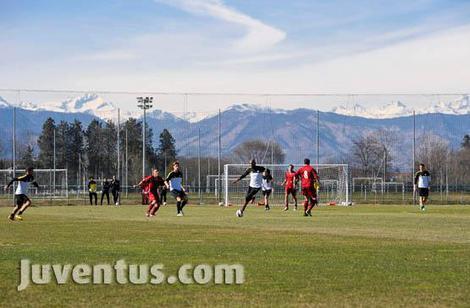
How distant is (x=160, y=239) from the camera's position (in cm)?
2069

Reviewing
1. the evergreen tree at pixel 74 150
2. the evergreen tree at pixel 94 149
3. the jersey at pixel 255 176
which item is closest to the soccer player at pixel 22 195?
the jersey at pixel 255 176

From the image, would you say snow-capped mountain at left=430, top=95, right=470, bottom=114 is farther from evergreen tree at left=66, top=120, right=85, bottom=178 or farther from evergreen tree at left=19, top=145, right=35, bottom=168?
evergreen tree at left=19, top=145, right=35, bottom=168

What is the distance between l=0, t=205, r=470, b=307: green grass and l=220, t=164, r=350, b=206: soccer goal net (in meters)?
36.5

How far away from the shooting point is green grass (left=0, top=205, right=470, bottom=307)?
434 inches

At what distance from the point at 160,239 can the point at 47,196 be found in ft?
173

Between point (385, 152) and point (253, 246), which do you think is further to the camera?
point (385, 152)

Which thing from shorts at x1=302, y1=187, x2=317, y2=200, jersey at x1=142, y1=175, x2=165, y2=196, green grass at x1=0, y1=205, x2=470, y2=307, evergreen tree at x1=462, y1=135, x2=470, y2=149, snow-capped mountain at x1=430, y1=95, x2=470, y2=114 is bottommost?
green grass at x1=0, y1=205, x2=470, y2=307

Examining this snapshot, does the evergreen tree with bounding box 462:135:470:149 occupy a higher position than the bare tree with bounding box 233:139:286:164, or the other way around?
the evergreen tree with bounding box 462:135:470:149

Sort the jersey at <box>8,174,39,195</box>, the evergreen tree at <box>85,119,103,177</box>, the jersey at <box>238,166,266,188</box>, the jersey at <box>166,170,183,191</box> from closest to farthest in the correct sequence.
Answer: the jersey at <box>8,174,39,195</box> < the jersey at <box>238,166,266,188</box> < the jersey at <box>166,170,183,191</box> < the evergreen tree at <box>85,119,103,177</box>

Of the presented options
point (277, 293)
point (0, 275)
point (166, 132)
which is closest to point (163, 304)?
point (277, 293)

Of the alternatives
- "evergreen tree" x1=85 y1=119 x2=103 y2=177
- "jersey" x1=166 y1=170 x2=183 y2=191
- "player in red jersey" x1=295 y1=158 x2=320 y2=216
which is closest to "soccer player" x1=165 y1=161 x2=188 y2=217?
"jersey" x1=166 y1=170 x2=183 y2=191

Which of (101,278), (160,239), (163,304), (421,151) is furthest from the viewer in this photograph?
(421,151)

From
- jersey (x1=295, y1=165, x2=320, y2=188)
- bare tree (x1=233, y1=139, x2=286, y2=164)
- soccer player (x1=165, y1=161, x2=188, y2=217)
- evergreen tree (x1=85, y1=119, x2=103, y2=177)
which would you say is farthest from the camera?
evergreen tree (x1=85, y1=119, x2=103, y2=177)

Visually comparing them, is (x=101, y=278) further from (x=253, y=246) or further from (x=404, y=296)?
(x=253, y=246)
